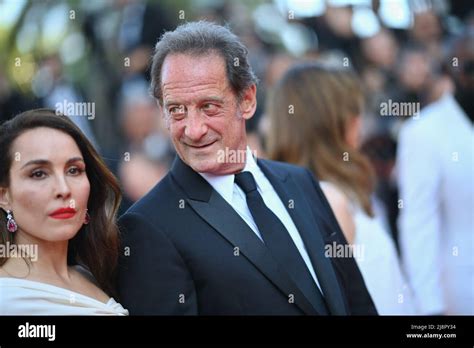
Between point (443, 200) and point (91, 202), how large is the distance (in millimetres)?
1654

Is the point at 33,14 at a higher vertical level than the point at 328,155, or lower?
higher

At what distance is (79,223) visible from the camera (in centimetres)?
337

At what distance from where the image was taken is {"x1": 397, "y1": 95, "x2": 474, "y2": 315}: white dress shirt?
4273 millimetres

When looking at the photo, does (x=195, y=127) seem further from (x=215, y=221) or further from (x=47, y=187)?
(x=47, y=187)

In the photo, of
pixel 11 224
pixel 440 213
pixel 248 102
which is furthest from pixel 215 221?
pixel 440 213

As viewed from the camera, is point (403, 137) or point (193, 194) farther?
point (403, 137)

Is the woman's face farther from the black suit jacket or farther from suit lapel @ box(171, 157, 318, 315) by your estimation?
suit lapel @ box(171, 157, 318, 315)

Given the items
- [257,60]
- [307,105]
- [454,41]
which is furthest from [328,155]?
[454,41]

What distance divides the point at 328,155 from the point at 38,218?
3.72ft

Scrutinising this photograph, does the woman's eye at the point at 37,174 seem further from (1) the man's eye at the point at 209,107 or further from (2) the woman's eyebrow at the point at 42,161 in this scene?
(1) the man's eye at the point at 209,107

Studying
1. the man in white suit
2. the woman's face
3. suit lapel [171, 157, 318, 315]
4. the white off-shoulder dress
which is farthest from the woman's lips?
the man in white suit

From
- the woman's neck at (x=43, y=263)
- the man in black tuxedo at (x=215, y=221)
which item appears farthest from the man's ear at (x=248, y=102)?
the woman's neck at (x=43, y=263)

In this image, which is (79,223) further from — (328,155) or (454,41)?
(454,41)
